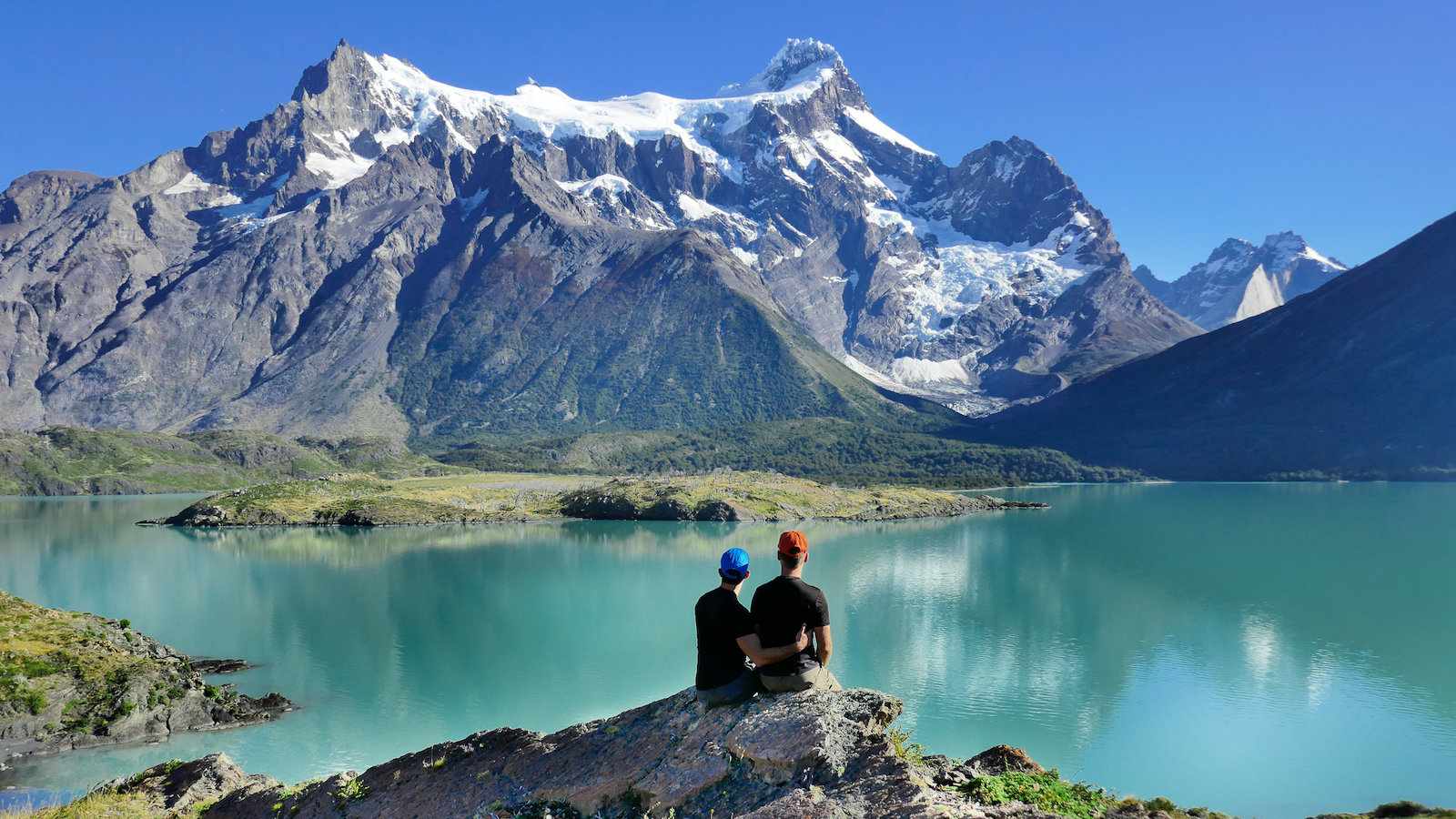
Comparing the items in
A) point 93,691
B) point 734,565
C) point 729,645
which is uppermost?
point 734,565

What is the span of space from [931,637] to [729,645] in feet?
202

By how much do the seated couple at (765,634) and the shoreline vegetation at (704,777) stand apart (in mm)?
282

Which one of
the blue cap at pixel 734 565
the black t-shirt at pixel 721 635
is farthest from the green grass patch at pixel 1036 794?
the blue cap at pixel 734 565

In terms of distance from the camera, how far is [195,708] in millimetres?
49000

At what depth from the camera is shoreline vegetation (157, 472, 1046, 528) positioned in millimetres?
167375

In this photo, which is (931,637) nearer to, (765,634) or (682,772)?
(682,772)

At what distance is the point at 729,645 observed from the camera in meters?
14.7

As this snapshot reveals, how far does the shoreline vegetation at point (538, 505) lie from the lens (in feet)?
549

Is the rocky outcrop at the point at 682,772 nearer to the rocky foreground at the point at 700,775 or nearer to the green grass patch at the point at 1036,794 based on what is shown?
the rocky foreground at the point at 700,775

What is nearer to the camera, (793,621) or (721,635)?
(793,621)

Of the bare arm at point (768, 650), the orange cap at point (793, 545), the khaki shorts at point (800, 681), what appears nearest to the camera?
the orange cap at point (793, 545)

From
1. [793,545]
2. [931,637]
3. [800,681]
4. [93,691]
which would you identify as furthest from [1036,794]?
[931,637]

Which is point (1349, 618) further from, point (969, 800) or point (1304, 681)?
point (969, 800)

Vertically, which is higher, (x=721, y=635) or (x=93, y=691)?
(x=721, y=635)
